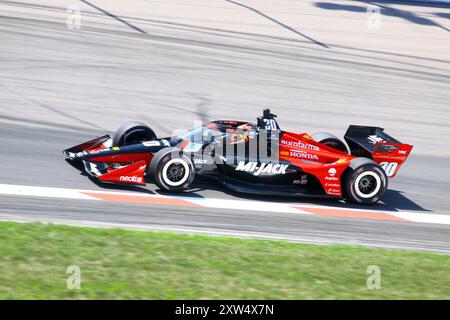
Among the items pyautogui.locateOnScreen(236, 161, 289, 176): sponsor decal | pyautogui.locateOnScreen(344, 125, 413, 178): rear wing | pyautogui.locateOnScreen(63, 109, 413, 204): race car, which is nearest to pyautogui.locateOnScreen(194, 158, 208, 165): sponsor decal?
pyautogui.locateOnScreen(63, 109, 413, 204): race car

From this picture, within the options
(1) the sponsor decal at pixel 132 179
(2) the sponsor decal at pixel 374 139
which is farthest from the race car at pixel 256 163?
(2) the sponsor decal at pixel 374 139

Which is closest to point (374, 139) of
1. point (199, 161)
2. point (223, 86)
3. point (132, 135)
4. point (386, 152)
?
point (386, 152)

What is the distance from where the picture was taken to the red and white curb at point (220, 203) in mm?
11102

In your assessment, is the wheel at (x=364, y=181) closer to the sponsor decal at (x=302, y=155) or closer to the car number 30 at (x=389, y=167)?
the car number 30 at (x=389, y=167)

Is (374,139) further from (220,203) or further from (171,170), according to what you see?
(171,170)

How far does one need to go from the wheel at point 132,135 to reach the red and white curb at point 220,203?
1.20 metres

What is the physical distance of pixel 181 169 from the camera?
11430 millimetres

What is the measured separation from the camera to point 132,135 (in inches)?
488

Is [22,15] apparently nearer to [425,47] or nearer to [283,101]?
[283,101]

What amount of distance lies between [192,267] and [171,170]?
11.7ft

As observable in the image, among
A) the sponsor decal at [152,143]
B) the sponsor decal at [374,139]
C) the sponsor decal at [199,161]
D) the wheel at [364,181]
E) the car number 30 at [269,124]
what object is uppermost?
the car number 30 at [269,124]

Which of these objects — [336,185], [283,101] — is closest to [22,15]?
[283,101]

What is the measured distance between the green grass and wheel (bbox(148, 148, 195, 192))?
6.60ft

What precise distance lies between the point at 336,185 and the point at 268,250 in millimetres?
3175
